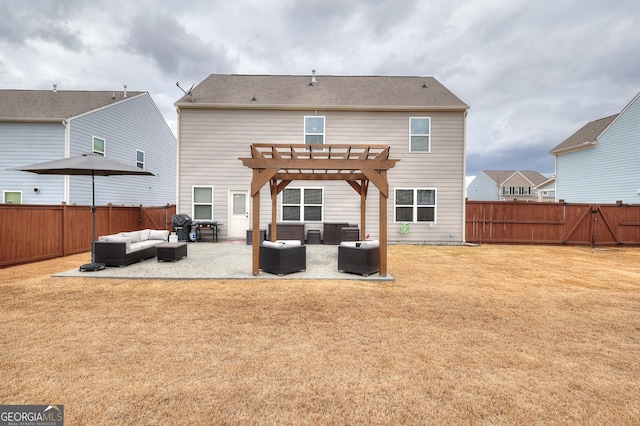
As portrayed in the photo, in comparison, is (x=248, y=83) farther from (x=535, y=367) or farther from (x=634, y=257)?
(x=634, y=257)

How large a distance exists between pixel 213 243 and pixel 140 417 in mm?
9805

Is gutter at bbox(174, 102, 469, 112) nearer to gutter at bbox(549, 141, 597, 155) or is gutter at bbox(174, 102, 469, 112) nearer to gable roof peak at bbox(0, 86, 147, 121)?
gable roof peak at bbox(0, 86, 147, 121)

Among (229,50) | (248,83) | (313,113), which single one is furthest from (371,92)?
(229,50)

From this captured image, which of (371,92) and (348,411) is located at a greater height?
(371,92)

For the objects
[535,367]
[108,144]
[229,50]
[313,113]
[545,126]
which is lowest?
[535,367]

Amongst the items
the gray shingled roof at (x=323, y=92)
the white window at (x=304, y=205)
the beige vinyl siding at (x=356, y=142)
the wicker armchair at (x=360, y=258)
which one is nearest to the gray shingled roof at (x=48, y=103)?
the gray shingled roof at (x=323, y=92)

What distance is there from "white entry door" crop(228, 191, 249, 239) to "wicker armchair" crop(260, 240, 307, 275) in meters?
6.02

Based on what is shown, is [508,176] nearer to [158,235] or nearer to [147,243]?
[158,235]

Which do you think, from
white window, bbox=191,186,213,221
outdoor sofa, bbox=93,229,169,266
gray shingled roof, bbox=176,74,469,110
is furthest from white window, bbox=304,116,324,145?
outdoor sofa, bbox=93,229,169,266

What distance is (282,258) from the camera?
6.06m

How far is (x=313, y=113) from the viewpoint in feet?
39.2

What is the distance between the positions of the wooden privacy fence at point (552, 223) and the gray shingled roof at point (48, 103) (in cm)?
1870

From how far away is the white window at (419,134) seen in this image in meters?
12.0

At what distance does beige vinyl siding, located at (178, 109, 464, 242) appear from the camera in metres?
11.8
